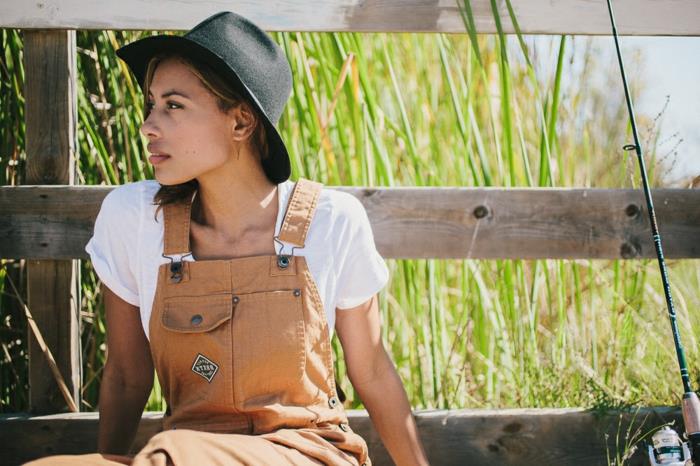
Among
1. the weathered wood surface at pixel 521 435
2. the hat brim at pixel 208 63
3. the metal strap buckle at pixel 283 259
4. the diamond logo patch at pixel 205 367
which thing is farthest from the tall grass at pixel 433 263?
the diamond logo patch at pixel 205 367

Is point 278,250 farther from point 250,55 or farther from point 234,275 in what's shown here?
point 250,55

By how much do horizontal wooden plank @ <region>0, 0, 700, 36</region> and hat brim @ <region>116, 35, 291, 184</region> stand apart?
370 mm

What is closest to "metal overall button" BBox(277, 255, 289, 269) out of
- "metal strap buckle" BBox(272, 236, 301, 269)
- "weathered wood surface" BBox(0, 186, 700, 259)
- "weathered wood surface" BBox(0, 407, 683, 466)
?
"metal strap buckle" BBox(272, 236, 301, 269)

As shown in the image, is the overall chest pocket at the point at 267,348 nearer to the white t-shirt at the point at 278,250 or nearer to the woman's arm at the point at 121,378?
the white t-shirt at the point at 278,250

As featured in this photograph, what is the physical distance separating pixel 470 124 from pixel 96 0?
1106 mm

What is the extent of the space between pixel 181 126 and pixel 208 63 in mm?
145

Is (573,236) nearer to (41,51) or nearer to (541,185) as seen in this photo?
(541,185)

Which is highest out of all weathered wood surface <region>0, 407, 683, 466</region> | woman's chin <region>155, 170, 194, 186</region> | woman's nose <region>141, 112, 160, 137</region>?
woman's nose <region>141, 112, 160, 137</region>

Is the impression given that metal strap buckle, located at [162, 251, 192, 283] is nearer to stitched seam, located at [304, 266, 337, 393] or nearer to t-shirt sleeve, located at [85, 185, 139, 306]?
t-shirt sleeve, located at [85, 185, 139, 306]

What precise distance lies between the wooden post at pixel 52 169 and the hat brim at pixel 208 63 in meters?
0.41

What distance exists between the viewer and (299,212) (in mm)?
1997

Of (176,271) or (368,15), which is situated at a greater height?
(368,15)

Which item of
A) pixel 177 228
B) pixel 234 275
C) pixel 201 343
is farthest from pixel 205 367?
pixel 177 228

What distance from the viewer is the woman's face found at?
192 cm
